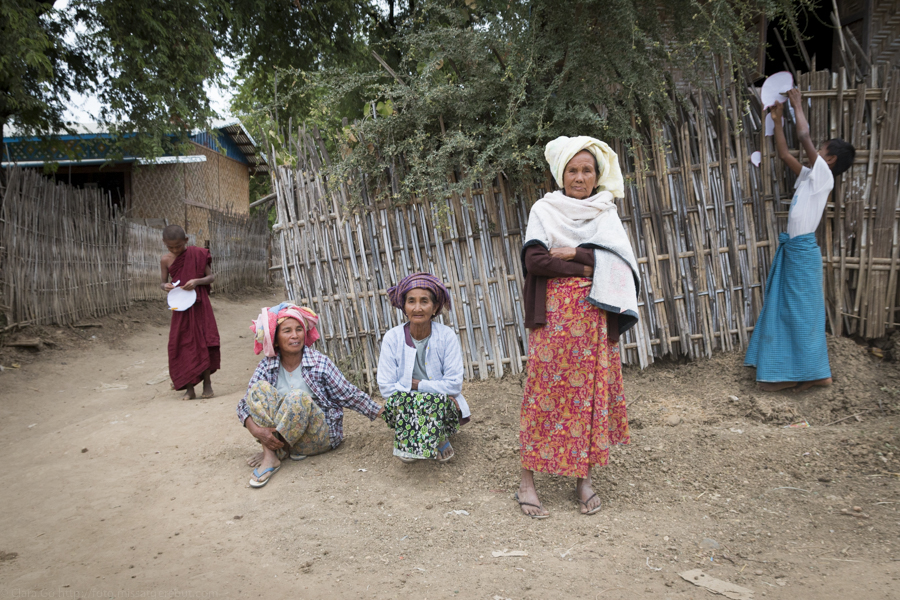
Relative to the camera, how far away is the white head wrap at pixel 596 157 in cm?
275

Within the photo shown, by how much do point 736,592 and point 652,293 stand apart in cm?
247

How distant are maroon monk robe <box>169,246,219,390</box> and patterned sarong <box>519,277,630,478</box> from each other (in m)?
3.70

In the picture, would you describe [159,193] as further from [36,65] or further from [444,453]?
[444,453]

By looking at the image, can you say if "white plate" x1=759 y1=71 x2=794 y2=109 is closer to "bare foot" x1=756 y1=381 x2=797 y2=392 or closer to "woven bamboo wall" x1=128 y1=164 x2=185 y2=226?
"bare foot" x1=756 y1=381 x2=797 y2=392

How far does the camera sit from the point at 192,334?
5.48m

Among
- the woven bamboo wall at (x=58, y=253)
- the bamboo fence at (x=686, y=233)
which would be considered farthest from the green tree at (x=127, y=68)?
the bamboo fence at (x=686, y=233)

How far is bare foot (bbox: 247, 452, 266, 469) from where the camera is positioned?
3.54 meters

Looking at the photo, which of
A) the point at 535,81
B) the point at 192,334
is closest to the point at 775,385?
the point at 535,81

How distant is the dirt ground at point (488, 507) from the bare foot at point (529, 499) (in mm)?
47

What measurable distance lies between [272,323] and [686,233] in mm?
2917

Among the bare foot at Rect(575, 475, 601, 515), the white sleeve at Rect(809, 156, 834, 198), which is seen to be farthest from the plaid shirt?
the white sleeve at Rect(809, 156, 834, 198)

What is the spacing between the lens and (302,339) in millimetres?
3535

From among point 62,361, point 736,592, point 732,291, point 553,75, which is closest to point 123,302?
point 62,361

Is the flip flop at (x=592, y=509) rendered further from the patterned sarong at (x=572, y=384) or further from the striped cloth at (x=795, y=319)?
the striped cloth at (x=795, y=319)
